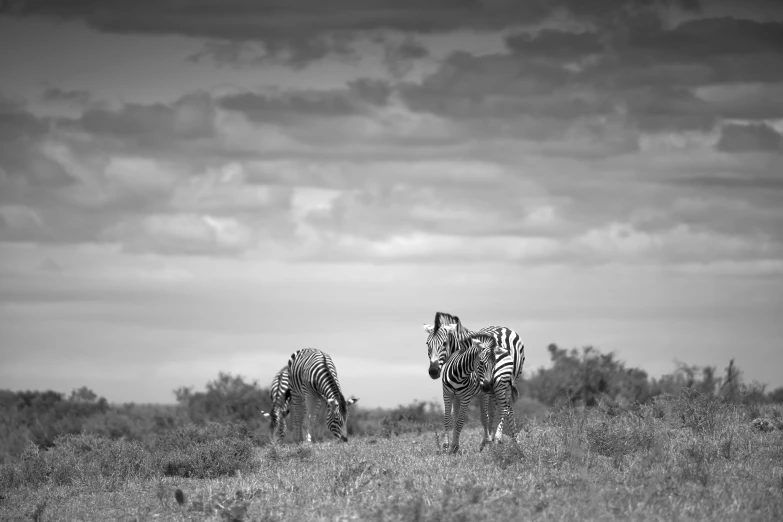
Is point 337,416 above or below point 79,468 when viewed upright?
above

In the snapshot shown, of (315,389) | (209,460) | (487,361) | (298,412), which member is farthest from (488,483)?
(298,412)

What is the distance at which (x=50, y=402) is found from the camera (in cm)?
4738

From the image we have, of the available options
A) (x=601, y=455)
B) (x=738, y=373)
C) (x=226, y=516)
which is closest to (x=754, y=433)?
(x=601, y=455)

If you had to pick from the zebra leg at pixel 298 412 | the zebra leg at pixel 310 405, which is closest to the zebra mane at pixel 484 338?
the zebra leg at pixel 310 405

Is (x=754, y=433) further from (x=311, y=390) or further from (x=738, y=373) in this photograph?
(x=738, y=373)

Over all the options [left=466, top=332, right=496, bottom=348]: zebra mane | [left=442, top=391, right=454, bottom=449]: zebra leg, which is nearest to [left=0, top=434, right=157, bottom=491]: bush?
[left=442, top=391, right=454, bottom=449]: zebra leg

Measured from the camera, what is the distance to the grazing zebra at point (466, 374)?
56.3 feet

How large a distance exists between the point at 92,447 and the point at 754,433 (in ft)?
45.3

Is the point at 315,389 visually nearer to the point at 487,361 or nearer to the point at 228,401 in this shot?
the point at 487,361

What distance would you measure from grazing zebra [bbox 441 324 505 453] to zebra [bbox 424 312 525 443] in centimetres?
25

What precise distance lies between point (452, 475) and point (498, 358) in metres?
4.53

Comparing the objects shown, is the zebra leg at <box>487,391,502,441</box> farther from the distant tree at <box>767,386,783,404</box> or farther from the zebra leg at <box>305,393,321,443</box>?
the distant tree at <box>767,386,783,404</box>

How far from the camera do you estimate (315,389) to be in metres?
25.2

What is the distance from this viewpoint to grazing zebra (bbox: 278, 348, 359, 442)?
2375 centimetres
